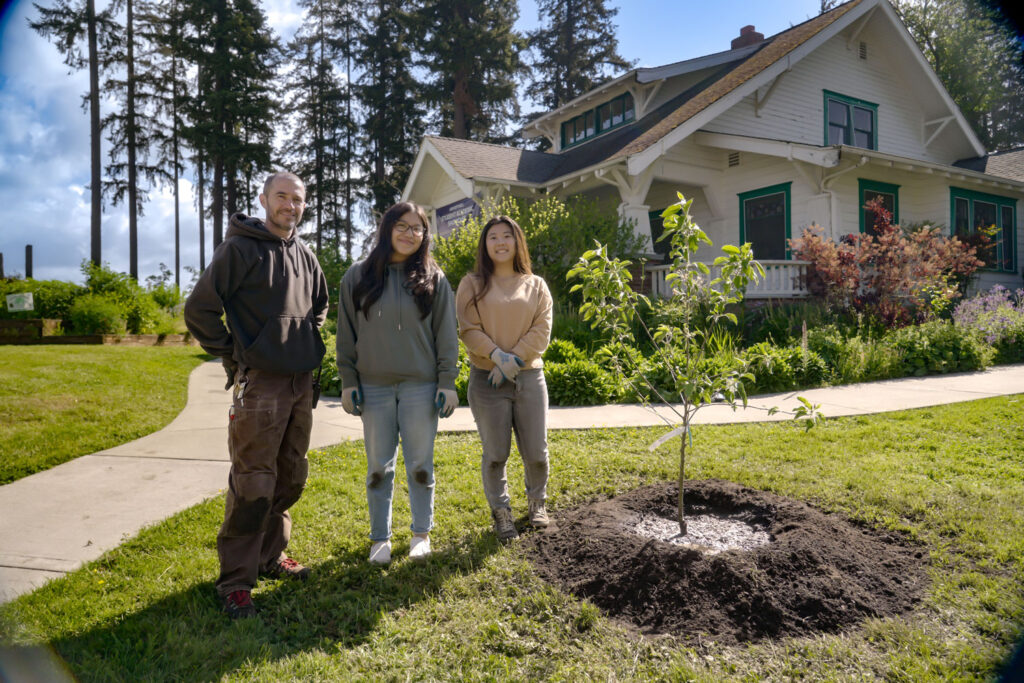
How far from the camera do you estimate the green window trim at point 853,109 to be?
15258 mm

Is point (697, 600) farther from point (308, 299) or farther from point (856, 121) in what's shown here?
point (856, 121)

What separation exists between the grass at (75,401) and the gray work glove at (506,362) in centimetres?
429

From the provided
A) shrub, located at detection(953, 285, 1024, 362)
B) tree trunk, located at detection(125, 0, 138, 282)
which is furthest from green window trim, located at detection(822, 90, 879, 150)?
tree trunk, located at detection(125, 0, 138, 282)

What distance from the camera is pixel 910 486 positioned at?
4117 millimetres

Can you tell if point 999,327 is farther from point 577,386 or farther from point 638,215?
point 577,386

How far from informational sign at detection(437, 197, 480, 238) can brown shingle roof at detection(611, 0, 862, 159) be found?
13.1 ft

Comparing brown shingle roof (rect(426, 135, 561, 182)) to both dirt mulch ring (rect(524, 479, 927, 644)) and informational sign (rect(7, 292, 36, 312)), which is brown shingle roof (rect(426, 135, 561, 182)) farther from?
dirt mulch ring (rect(524, 479, 927, 644))

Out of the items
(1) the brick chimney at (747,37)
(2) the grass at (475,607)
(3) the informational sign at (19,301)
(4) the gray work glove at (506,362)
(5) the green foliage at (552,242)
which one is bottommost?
(2) the grass at (475,607)

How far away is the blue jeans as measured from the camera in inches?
132

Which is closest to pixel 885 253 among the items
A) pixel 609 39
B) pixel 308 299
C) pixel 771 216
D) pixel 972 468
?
pixel 771 216

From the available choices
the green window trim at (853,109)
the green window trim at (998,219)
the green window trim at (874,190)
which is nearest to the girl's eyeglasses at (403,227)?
the green window trim at (874,190)

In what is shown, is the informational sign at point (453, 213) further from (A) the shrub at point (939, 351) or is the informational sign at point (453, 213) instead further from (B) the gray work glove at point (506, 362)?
(B) the gray work glove at point (506, 362)

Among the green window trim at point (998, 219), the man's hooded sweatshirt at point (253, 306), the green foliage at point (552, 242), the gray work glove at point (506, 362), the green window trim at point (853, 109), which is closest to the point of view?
the man's hooded sweatshirt at point (253, 306)

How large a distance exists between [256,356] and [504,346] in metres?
1.35
